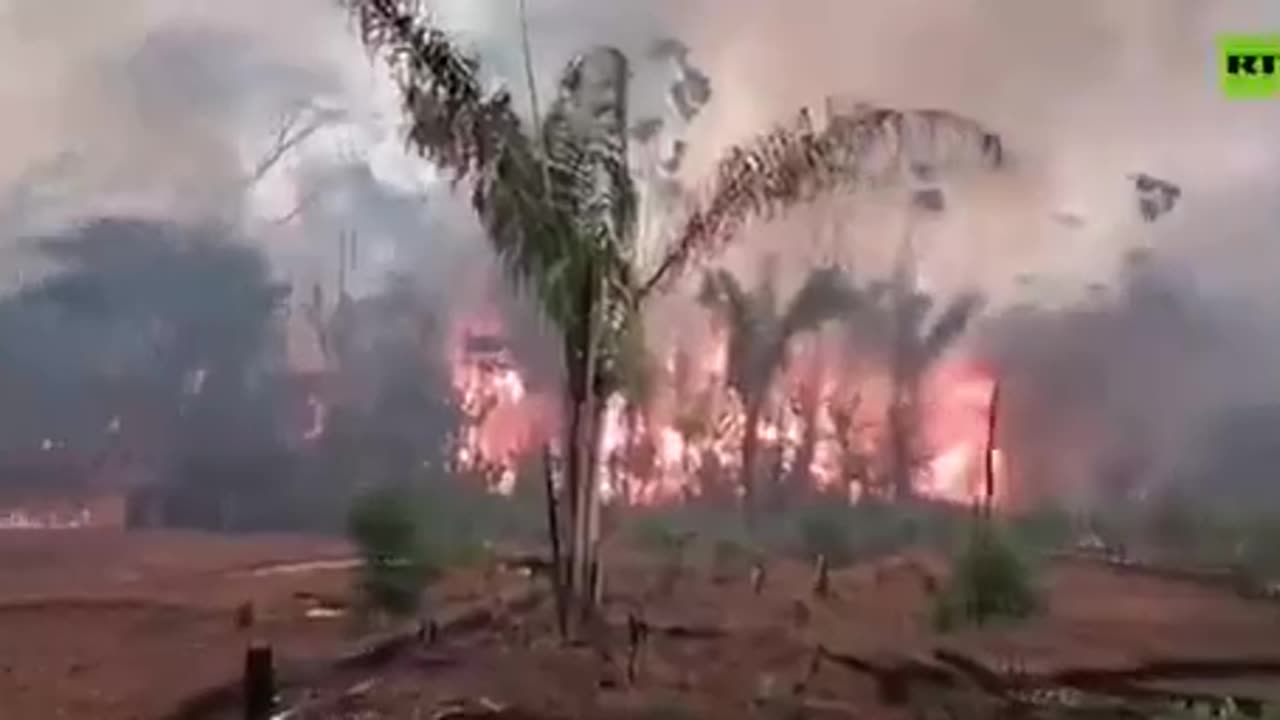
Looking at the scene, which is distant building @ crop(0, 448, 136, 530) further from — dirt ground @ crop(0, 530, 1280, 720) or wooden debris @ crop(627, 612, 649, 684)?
wooden debris @ crop(627, 612, 649, 684)

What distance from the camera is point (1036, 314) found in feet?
6.57

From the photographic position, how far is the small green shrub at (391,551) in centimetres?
192

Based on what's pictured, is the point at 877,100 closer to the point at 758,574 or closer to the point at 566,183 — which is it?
the point at 566,183

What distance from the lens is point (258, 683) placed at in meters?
1.89

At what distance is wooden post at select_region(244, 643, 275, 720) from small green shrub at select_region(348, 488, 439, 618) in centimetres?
12

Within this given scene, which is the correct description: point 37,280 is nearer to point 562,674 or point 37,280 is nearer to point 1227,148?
point 562,674

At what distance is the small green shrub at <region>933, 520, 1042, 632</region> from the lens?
1963mm

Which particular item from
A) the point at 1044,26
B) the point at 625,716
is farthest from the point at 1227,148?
the point at 625,716

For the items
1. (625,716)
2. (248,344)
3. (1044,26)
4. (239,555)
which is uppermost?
(1044,26)

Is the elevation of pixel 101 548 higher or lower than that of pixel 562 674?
higher

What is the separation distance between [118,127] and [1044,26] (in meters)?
0.99

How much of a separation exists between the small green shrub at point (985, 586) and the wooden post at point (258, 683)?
27.2 inches

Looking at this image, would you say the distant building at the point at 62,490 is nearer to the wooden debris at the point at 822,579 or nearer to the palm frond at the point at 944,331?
the wooden debris at the point at 822,579

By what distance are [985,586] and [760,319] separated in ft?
1.21
